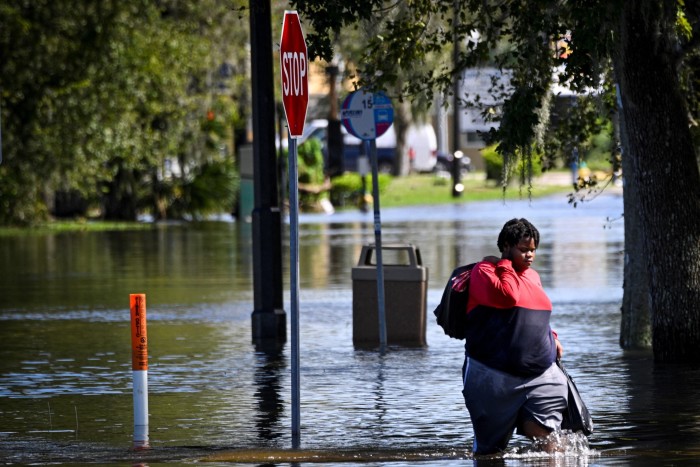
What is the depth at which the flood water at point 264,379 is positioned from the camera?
10.2m

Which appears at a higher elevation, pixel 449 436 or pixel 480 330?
pixel 480 330

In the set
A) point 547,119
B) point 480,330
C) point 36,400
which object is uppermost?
point 547,119

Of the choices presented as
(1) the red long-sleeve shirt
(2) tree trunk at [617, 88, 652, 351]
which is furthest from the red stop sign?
(2) tree trunk at [617, 88, 652, 351]

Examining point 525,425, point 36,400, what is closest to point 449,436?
point 525,425

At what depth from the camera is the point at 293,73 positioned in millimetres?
10195

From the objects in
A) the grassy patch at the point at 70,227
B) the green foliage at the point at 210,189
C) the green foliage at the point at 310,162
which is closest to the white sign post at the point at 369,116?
the grassy patch at the point at 70,227

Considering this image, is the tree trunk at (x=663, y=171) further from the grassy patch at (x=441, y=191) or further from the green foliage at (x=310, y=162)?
the grassy patch at (x=441, y=191)

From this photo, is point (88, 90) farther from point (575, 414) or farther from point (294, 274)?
point (575, 414)

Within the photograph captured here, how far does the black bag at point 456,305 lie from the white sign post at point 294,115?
48.6 inches

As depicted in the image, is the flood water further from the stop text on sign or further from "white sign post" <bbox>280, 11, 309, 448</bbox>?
the stop text on sign

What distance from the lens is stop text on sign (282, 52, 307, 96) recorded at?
1016 cm

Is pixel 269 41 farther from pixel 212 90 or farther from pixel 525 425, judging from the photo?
pixel 212 90

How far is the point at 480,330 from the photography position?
9.10m

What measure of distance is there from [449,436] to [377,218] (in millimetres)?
5668
